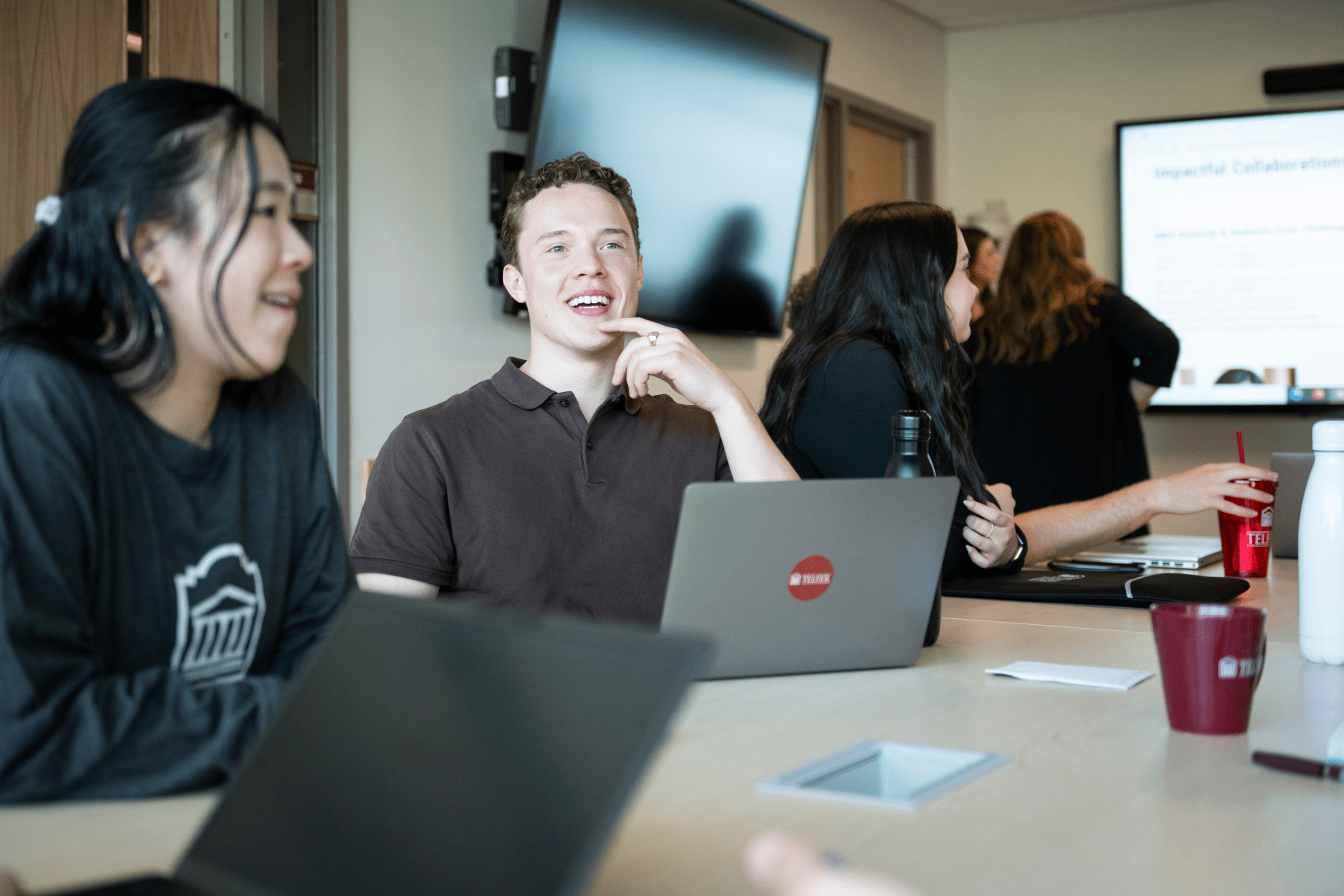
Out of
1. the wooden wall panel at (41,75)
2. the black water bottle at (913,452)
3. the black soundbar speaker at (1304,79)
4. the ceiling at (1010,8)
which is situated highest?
the ceiling at (1010,8)

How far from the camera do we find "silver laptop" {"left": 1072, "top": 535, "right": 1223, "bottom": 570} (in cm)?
203

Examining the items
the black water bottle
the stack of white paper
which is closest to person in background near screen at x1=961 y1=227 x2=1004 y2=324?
the black water bottle

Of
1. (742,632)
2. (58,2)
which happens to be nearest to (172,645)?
(742,632)

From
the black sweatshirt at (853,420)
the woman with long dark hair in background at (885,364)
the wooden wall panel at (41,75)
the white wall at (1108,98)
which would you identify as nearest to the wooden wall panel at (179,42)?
the wooden wall panel at (41,75)

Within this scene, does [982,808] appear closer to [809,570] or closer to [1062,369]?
[809,570]

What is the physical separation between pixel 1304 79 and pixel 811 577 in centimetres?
437

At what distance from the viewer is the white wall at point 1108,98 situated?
15.5 ft

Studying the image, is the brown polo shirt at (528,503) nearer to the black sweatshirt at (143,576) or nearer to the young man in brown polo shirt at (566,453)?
the young man in brown polo shirt at (566,453)

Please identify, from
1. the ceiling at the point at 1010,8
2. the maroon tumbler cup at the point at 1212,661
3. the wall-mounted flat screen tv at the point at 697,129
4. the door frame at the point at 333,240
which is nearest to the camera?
the maroon tumbler cup at the point at 1212,661

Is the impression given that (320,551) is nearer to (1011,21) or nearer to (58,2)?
(58,2)

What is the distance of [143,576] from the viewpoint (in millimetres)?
934

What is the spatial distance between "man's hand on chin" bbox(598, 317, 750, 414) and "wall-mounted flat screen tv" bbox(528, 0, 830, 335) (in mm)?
1476

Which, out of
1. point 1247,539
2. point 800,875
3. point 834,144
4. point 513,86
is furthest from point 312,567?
point 834,144

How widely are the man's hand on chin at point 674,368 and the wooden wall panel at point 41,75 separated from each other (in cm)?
155
